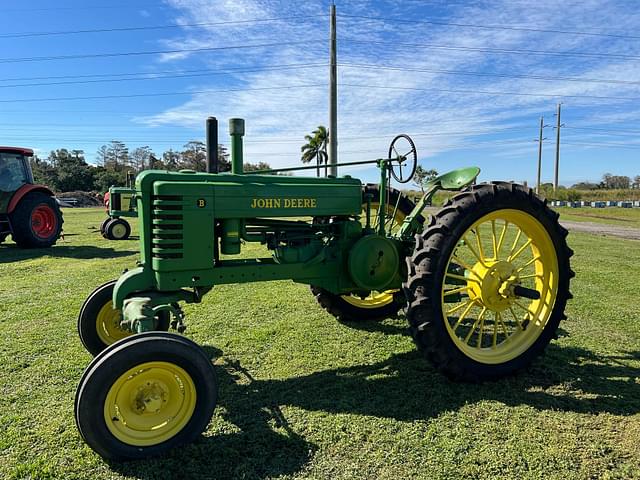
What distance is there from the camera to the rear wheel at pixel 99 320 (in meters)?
3.63

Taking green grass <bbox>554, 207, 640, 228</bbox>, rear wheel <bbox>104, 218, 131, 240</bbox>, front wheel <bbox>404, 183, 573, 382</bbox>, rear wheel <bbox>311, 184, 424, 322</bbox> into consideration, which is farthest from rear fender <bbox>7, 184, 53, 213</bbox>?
green grass <bbox>554, 207, 640, 228</bbox>

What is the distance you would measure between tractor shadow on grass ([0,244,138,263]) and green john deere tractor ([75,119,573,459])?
6.63 m

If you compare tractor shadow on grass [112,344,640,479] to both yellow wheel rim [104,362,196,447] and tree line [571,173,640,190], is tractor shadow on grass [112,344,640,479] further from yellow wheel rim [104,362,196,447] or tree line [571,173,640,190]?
tree line [571,173,640,190]

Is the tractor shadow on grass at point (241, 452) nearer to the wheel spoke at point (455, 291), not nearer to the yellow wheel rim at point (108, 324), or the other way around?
the yellow wheel rim at point (108, 324)

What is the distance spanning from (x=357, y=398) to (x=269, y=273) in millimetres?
1139

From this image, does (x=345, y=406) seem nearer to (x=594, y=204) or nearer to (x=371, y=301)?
(x=371, y=301)

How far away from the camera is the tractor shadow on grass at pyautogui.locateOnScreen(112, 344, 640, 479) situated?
241cm

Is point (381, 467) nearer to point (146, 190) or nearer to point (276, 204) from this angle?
point (276, 204)

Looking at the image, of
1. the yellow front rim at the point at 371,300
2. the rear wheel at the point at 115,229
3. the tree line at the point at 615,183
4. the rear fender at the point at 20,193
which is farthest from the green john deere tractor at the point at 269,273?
the tree line at the point at 615,183

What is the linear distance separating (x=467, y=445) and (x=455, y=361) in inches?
30.0

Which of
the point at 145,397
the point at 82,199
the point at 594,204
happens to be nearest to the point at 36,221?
the point at 145,397

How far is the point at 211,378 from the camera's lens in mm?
2570

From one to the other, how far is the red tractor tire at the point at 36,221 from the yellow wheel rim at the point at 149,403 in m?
9.90

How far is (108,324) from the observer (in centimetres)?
373
